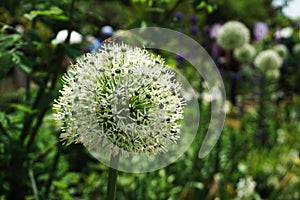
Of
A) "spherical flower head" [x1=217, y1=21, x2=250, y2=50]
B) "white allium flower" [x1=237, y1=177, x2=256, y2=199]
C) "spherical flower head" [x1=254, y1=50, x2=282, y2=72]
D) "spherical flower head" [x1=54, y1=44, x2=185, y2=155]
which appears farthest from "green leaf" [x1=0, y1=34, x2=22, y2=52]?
"spherical flower head" [x1=254, y1=50, x2=282, y2=72]

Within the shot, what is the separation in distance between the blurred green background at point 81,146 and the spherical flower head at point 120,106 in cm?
62

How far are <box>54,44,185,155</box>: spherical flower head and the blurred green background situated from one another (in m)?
0.62

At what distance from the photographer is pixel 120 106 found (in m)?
1.07

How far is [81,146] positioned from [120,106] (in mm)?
2682

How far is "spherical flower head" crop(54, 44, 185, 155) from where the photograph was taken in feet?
3.48

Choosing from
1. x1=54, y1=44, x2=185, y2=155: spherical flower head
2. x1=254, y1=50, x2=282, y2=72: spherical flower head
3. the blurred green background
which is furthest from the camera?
x1=254, y1=50, x2=282, y2=72: spherical flower head

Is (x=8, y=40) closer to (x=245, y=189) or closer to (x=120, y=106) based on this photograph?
(x=120, y=106)

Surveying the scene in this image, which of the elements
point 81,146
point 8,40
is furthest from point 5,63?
point 81,146

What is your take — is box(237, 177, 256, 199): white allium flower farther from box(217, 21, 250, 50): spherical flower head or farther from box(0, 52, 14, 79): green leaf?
box(0, 52, 14, 79): green leaf

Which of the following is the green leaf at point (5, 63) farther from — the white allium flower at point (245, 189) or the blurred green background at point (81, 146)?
the white allium flower at point (245, 189)

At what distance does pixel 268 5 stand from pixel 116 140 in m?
12.1

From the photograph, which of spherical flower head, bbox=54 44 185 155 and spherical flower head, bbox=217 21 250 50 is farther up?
spherical flower head, bbox=217 21 250 50

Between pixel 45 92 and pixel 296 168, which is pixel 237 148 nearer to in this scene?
pixel 296 168

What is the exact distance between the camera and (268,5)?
40.8 ft
